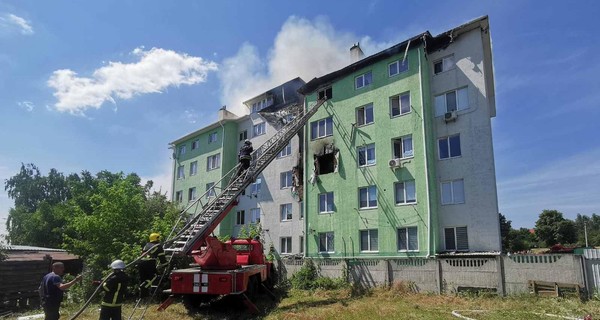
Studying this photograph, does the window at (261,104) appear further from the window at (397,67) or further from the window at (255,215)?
the window at (397,67)

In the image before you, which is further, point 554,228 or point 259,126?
point 554,228

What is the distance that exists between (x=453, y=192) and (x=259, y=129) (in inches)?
714

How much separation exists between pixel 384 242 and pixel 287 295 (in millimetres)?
6743

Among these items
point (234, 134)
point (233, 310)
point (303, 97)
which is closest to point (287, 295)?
point (233, 310)

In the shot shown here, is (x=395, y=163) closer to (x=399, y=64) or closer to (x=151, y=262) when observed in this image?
(x=399, y=64)

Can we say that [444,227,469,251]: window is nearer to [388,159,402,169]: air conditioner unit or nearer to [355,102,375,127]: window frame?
[388,159,402,169]: air conditioner unit

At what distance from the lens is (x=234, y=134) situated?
3606 centimetres

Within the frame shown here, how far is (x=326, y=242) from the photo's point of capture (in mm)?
24547

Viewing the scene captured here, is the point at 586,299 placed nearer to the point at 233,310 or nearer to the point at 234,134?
the point at 233,310

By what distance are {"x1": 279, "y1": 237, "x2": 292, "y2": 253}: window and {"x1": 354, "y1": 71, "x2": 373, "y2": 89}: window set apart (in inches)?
469

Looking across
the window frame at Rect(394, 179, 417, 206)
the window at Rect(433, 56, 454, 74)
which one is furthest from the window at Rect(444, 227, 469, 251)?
the window at Rect(433, 56, 454, 74)

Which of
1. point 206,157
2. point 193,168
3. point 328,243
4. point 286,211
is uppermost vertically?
point 206,157

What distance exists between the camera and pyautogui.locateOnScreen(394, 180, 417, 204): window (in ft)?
68.9

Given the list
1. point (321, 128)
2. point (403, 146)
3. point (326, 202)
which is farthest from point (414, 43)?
point (326, 202)
